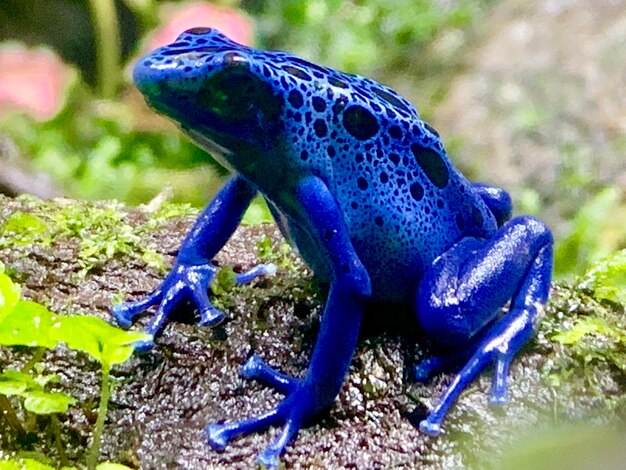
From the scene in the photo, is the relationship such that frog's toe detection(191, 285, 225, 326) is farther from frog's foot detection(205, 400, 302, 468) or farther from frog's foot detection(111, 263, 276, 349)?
frog's foot detection(205, 400, 302, 468)

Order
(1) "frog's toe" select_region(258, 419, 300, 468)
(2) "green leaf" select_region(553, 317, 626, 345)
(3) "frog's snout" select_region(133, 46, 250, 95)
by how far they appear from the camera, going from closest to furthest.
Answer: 1. (3) "frog's snout" select_region(133, 46, 250, 95)
2. (1) "frog's toe" select_region(258, 419, 300, 468)
3. (2) "green leaf" select_region(553, 317, 626, 345)

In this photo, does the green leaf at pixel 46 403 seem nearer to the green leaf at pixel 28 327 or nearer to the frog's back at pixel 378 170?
the green leaf at pixel 28 327

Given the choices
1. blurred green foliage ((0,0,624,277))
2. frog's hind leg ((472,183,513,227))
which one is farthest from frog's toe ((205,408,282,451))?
blurred green foliage ((0,0,624,277))

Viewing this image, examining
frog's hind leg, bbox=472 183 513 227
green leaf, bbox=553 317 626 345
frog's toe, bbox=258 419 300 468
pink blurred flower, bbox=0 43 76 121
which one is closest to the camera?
frog's toe, bbox=258 419 300 468

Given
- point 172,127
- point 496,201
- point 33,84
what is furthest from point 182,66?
point 33,84

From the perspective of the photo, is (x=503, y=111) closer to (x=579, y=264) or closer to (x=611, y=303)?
(x=579, y=264)

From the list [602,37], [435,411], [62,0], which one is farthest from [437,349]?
[62,0]

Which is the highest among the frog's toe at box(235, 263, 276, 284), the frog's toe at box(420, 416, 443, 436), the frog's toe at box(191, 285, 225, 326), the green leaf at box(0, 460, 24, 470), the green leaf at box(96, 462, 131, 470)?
the frog's toe at box(235, 263, 276, 284)

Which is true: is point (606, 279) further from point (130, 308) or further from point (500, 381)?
point (130, 308)

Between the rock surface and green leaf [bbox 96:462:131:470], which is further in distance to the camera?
the rock surface
